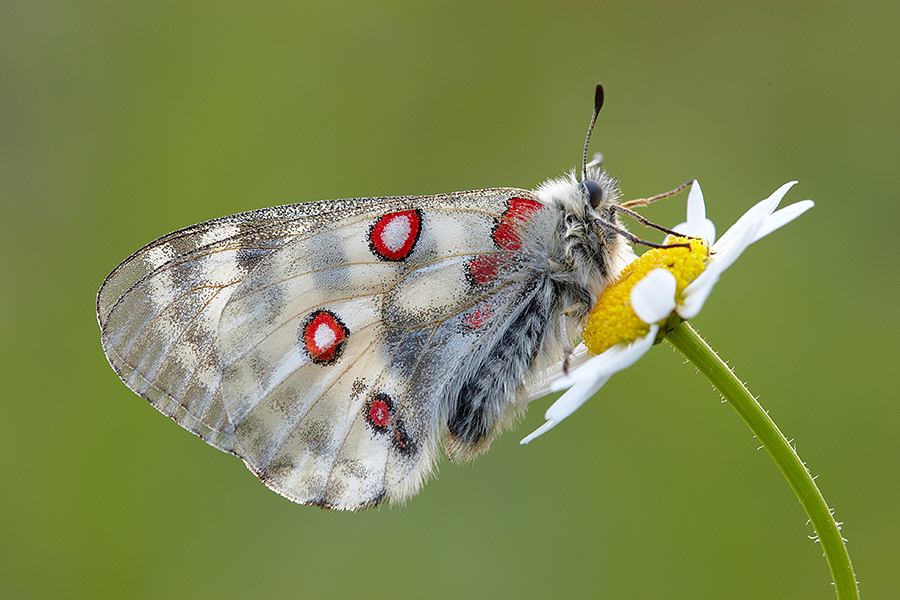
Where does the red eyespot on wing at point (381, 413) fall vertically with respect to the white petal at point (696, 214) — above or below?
below

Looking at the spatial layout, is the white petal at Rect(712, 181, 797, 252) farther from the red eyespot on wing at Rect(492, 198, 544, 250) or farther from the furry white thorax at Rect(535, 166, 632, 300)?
the red eyespot on wing at Rect(492, 198, 544, 250)

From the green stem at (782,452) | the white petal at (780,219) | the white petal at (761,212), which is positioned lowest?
the green stem at (782,452)

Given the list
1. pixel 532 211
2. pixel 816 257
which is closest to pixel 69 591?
pixel 532 211

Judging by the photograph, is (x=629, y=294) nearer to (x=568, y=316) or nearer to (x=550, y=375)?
(x=568, y=316)

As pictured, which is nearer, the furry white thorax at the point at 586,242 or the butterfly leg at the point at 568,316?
the butterfly leg at the point at 568,316

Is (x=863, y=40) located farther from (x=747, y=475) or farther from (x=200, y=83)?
(x=200, y=83)

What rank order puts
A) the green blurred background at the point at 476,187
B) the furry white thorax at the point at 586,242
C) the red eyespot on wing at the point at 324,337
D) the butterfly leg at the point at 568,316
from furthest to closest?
1. the green blurred background at the point at 476,187
2. the red eyespot on wing at the point at 324,337
3. the furry white thorax at the point at 586,242
4. the butterfly leg at the point at 568,316

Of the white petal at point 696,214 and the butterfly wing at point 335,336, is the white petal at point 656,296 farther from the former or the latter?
the butterfly wing at point 335,336

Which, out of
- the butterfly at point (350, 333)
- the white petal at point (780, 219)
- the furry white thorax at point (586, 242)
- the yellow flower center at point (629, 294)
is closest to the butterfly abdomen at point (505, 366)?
the butterfly at point (350, 333)

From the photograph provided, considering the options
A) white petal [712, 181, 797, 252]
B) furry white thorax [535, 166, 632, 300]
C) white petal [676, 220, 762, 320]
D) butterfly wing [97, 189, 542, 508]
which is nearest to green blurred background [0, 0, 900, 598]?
butterfly wing [97, 189, 542, 508]
